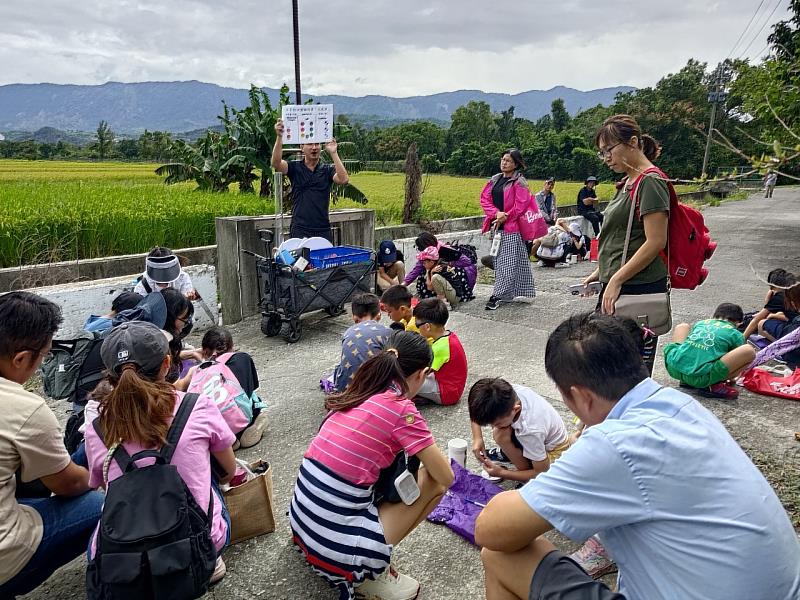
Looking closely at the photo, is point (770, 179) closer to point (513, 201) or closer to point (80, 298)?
point (513, 201)

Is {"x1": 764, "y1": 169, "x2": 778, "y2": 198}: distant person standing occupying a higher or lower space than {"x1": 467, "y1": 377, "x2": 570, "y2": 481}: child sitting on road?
higher

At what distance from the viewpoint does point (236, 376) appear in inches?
145

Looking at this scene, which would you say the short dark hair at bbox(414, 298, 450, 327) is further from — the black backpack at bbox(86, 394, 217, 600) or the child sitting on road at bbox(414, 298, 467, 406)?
the black backpack at bbox(86, 394, 217, 600)

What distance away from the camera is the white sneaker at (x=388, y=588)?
2.43 m

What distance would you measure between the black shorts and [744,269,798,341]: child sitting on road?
4.18 meters

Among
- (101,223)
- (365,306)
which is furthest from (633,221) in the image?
(101,223)

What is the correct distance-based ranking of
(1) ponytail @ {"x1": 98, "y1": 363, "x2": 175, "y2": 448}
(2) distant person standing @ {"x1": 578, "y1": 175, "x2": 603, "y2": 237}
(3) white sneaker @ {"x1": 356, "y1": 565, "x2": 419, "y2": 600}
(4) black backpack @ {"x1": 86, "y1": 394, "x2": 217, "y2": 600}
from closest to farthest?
(4) black backpack @ {"x1": 86, "y1": 394, "x2": 217, "y2": 600} → (1) ponytail @ {"x1": 98, "y1": 363, "x2": 175, "y2": 448} → (3) white sneaker @ {"x1": 356, "y1": 565, "x2": 419, "y2": 600} → (2) distant person standing @ {"x1": 578, "y1": 175, "x2": 603, "y2": 237}

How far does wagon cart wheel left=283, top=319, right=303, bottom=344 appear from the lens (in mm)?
5910

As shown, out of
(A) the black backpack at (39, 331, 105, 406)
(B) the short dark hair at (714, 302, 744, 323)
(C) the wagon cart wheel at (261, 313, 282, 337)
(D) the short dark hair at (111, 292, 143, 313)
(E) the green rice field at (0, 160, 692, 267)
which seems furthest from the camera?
(E) the green rice field at (0, 160, 692, 267)

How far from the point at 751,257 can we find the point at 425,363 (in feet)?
35.9

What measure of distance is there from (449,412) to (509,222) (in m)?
3.29

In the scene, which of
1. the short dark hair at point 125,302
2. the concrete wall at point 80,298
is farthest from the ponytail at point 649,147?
the concrete wall at point 80,298

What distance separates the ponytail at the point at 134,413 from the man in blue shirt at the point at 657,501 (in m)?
1.35

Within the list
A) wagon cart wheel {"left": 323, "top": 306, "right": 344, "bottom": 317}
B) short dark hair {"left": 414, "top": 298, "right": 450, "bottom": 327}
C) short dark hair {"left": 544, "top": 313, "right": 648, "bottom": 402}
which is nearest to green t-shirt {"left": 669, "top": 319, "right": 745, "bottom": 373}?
short dark hair {"left": 414, "top": 298, "right": 450, "bottom": 327}
